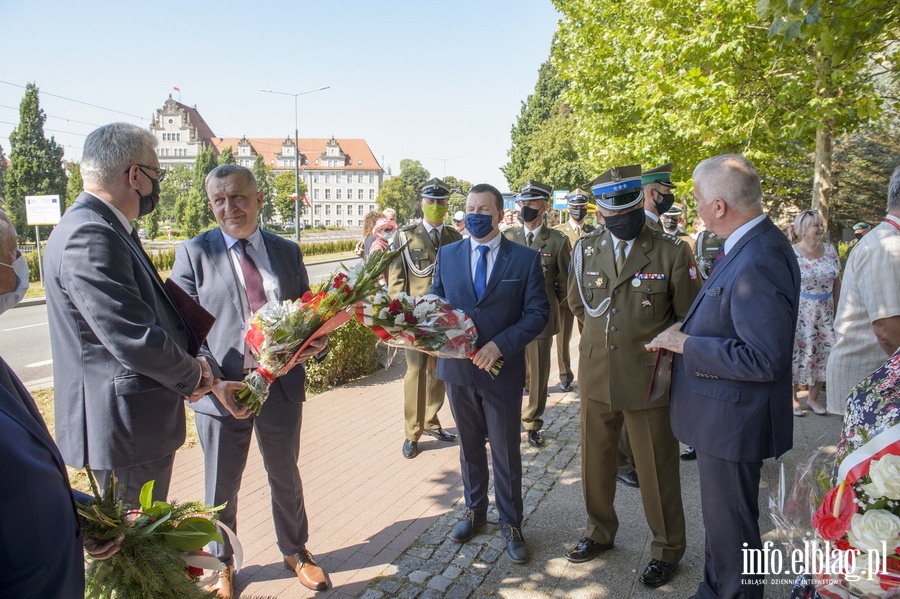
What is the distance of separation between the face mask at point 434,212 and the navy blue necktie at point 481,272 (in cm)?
217

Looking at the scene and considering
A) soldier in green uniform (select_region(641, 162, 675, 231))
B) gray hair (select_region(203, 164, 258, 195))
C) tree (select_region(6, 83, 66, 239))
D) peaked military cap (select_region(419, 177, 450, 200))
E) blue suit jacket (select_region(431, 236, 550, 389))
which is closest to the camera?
gray hair (select_region(203, 164, 258, 195))

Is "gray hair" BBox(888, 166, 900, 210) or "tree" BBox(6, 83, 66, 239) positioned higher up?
"tree" BBox(6, 83, 66, 239)

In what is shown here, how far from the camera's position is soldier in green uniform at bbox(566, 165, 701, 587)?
138 inches

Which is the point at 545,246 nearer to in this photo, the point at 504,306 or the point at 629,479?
the point at 629,479

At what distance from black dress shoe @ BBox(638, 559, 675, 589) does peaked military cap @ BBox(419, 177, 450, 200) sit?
12.9 feet

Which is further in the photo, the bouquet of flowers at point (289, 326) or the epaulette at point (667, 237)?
the epaulette at point (667, 237)

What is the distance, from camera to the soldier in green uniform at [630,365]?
3.50 m

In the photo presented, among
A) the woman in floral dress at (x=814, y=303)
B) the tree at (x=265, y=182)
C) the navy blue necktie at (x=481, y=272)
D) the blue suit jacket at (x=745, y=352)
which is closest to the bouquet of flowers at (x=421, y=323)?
the navy blue necktie at (x=481, y=272)

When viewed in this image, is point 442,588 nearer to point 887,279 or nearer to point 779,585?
point 779,585

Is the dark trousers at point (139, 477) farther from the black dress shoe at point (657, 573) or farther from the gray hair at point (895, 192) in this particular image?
the gray hair at point (895, 192)

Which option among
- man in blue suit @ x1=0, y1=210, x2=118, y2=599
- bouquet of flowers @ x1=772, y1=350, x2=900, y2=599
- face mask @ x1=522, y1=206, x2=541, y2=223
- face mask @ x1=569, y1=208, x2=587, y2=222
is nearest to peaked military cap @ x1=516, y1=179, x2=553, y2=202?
face mask @ x1=522, y1=206, x2=541, y2=223

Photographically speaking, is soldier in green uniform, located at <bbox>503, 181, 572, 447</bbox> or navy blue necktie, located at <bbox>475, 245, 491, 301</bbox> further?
soldier in green uniform, located at <bbox>503, 181, 572, 447</bbox>

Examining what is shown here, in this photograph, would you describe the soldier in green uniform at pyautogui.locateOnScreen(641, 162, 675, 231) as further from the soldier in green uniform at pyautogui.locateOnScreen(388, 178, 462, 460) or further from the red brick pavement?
the red brick pavement

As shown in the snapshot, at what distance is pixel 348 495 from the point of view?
183 inches
